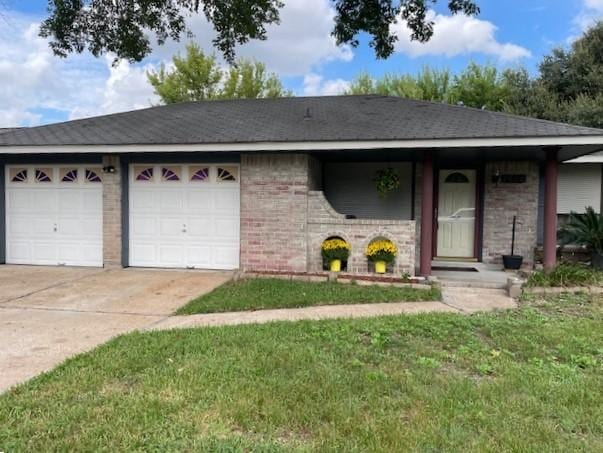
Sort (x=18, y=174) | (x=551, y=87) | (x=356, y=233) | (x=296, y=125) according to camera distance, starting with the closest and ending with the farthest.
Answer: (x=356, y=233), (x=296, y=125), (x=18, y=174), (x=551, y=87)

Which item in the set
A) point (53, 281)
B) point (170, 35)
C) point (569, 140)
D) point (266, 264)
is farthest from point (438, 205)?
point (53, 281)

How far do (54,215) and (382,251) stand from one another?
6987mm

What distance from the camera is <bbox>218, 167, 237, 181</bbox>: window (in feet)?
30.1

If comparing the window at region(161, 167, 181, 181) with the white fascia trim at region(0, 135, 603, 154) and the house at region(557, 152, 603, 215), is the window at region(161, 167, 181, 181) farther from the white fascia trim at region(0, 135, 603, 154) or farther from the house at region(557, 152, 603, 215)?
the house at region(557, 152, 603, 215)

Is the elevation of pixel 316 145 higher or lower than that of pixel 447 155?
lower

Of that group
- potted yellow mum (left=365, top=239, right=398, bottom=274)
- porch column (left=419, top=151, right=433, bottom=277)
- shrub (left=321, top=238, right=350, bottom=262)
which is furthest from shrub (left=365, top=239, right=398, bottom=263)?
porch column (left=419, top=151, right=433, bottom=277)

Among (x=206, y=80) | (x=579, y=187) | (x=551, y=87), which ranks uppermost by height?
(x=206, y=80)

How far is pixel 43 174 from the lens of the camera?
9.90 m

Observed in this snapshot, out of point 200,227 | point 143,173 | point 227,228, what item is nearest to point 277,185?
point 227,228

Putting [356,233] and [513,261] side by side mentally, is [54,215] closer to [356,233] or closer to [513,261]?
[356,233]

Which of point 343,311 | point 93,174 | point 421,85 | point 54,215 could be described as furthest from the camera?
point 421,85

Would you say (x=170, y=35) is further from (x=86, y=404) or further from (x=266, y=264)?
(x=86, y=404)

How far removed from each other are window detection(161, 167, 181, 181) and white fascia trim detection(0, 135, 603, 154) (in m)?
0.83

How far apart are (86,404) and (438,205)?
888 centimetres
